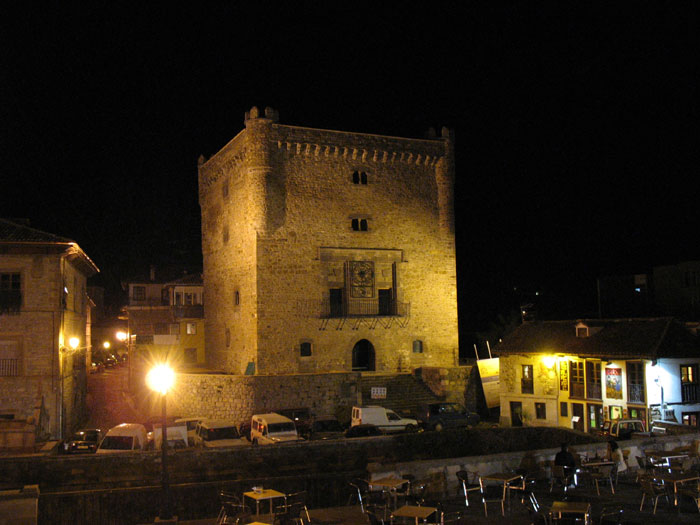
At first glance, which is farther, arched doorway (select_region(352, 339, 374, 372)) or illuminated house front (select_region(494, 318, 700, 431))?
arched doorway (select_region(352, 339, 374, 372))

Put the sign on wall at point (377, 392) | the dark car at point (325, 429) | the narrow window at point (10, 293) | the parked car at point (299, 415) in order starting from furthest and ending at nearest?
the sign on wall at point (377, 392) < the parked car at point (299, 415) < the narrow window at point (10, 293) < the dark car at point (325, 429)

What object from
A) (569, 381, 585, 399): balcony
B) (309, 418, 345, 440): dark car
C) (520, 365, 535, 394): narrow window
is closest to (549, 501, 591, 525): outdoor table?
(309, 418, 345, 440): dark car

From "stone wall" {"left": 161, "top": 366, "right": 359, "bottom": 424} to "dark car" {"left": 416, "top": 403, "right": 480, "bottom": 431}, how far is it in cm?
366

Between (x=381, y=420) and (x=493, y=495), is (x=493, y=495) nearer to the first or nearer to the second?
(x=493, y=495)

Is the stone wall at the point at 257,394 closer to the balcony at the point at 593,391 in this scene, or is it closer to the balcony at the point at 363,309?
the balcony at the point at 363,309

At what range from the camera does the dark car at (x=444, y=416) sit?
27031mm

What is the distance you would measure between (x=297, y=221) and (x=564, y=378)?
1416 cm

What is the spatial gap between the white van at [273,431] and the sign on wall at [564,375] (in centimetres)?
1208

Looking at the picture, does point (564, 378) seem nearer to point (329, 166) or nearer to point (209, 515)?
point (329, 166)

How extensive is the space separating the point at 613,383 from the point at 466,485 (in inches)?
571

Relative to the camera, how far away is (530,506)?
13.6 m

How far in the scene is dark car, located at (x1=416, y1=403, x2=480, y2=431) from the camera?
88.7 ft

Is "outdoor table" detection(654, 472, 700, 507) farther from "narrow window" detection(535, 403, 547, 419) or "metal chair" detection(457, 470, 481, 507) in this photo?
"narrow window" detection(535, 403, 547, 419)

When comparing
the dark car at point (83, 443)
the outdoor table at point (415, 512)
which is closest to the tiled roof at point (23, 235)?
the dark car at point (83, 443)
